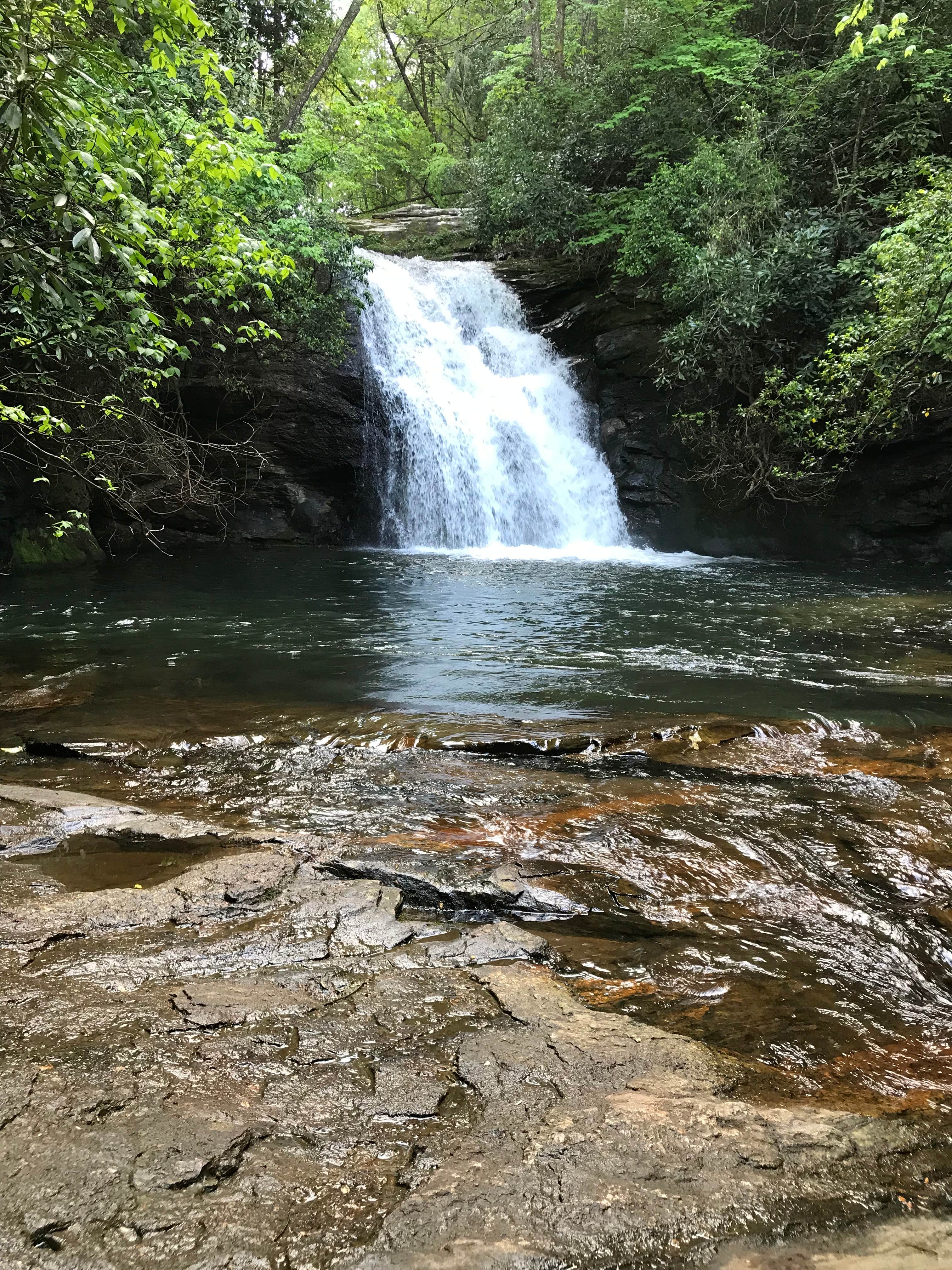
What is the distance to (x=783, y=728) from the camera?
204 inches

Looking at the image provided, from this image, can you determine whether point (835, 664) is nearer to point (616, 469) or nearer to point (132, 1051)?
point (132, 1051)

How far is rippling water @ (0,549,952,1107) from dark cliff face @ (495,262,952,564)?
16.3ft

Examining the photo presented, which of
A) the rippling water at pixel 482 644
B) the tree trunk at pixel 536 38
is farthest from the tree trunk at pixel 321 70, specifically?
the rippling water at pixel 482 644

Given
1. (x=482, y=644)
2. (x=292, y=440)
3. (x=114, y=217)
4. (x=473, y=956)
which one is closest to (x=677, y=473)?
(x=292, y=440)

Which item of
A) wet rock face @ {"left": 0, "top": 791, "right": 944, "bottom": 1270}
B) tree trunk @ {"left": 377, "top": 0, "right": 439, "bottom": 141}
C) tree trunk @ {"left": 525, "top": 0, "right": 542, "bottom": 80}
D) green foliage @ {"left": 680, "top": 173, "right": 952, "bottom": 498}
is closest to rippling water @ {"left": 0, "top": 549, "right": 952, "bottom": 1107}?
wet rock face @ {"left": 0, "top": 791, "right": 944, "bottom": 1270}

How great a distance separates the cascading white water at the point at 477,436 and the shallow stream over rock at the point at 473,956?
899 cm

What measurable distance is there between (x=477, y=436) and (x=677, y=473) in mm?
4246

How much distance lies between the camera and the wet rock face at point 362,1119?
1.38 metres

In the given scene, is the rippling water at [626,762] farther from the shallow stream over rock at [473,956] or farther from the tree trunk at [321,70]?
the tree trunk at [321,70]

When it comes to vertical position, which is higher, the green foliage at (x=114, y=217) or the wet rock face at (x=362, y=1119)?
the green foliage at (x=114, y=217)

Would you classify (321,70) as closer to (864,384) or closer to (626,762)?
(864,384)

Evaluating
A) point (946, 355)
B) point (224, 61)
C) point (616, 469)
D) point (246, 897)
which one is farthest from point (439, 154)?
point (246, 897)

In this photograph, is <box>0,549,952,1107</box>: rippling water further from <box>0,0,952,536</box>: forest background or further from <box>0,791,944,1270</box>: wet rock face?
<box>0,0,952,536</box>: forest background

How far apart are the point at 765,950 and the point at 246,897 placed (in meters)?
1.98
